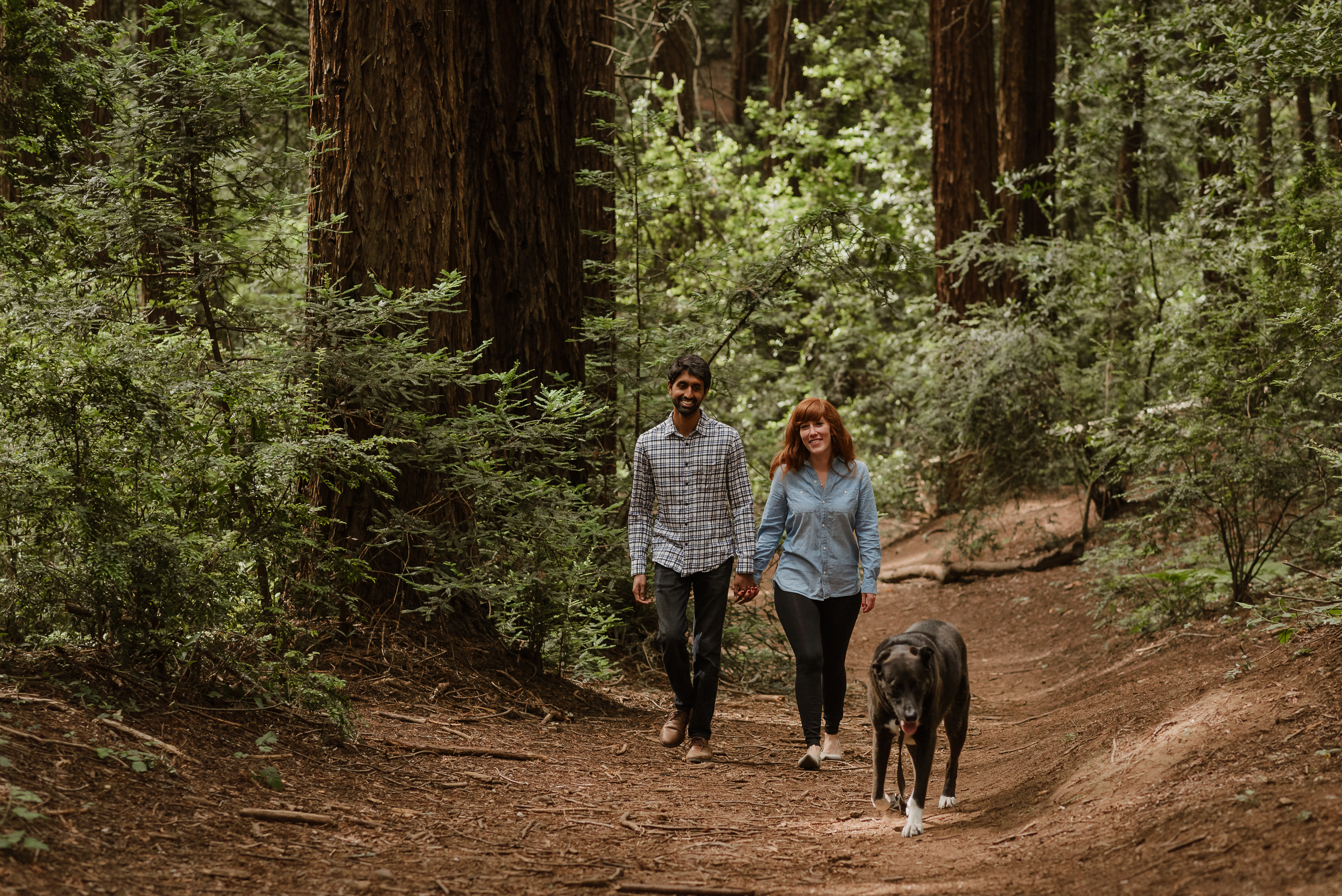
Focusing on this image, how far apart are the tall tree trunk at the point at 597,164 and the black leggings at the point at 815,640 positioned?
265 centimetres

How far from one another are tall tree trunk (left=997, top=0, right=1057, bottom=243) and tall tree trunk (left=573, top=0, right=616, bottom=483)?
9.17 metres

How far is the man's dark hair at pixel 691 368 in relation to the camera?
663cm

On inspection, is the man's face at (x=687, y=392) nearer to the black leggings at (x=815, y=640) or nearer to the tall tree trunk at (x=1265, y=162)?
the black leggings at (x=815, y=640)

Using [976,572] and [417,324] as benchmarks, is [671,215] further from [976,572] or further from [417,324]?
[417,324]

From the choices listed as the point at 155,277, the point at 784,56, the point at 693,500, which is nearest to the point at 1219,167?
the point at 693,500

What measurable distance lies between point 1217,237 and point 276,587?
1093cm

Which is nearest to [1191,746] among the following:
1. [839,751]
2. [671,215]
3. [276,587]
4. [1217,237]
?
[839,751]

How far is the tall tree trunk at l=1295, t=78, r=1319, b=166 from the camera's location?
9031mm

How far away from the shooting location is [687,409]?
6.63 m

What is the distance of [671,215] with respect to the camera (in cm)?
1666

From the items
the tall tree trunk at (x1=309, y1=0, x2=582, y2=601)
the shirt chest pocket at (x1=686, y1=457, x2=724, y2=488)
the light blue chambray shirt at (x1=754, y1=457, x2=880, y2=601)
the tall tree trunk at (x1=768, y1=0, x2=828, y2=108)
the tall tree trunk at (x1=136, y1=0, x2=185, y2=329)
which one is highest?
the tall tree trunk at (x1=768, y1=0, x2=828, y2=108)

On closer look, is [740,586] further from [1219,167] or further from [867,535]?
[1219,167]

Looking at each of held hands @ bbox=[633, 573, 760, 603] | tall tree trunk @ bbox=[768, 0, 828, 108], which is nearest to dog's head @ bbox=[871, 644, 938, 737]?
held hands @ bbox=[633, 573, 760, 603]

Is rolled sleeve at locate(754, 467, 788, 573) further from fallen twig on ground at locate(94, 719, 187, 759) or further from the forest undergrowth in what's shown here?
fallen twig on ground at locate(94, 719, 187, 759)
